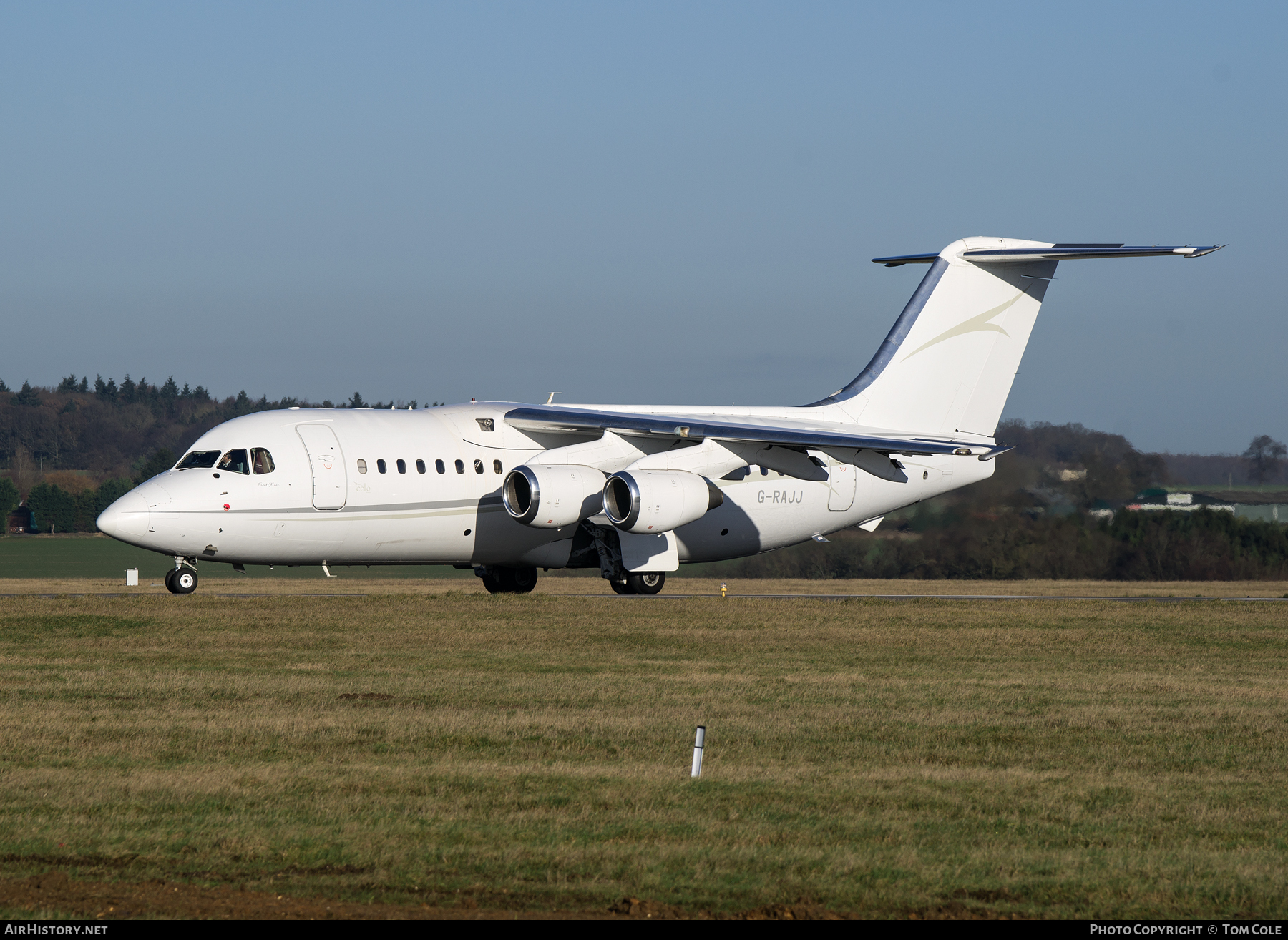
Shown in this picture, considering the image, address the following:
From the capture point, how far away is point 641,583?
3042 cm

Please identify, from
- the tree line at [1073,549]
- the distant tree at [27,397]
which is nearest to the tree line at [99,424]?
the distant tree at [27,397]

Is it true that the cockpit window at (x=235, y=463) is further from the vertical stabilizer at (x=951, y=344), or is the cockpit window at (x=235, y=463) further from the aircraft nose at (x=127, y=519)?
the vertical stabilizer at (x=951, y=344)

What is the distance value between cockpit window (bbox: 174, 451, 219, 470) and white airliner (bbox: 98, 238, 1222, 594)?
37mm

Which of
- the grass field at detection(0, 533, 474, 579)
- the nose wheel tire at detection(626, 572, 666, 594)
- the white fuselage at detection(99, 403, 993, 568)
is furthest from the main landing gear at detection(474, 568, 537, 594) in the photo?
the grass field at detection(0, 533, 474, 579)

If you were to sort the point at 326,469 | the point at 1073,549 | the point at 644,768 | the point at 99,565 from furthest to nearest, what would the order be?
1. the point at 99,565
2. the point at 1073,549
3. the point at 326,469
4. the point at 644,768

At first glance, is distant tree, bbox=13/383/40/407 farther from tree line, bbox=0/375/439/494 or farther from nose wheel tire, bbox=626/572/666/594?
nose wheel tire, bbox=626/572/666/594

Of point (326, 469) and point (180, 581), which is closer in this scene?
point (326, 469)

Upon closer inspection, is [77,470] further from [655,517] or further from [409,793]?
[409,793]

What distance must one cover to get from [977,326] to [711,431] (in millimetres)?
8271

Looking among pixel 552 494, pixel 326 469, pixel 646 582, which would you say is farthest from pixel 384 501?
pixel 646 582

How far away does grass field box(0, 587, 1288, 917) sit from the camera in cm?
844

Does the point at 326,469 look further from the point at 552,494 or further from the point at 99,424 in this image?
the point at 99,424

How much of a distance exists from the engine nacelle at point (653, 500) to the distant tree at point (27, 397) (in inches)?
5043

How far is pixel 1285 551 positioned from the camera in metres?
47.9
